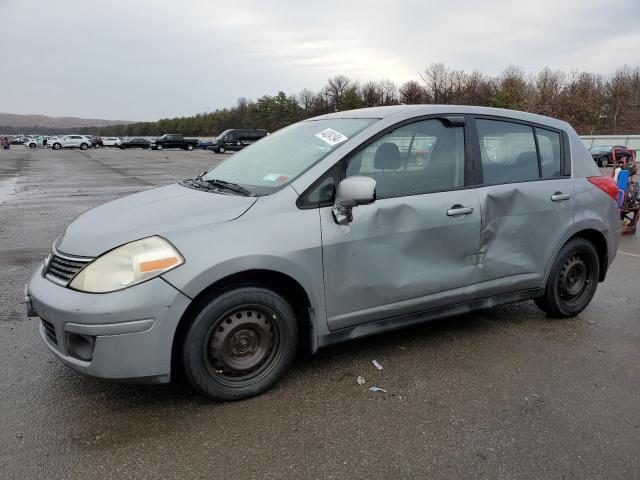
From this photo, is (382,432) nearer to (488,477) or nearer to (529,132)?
(488,477)

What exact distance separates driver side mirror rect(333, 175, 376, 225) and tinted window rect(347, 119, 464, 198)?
23cm

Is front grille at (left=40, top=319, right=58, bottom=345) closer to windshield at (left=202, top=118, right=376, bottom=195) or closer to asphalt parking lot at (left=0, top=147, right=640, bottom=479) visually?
asphalt parking lot at (left=0, top=147, right=640, bottom=479)

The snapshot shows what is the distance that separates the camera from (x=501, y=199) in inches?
157

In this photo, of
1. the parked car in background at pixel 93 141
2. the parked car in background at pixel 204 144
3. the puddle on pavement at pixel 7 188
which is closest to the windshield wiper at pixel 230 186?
the puddle on pavement at pixel 7 188

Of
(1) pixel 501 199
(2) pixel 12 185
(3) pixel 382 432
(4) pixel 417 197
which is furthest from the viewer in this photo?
(2) pixel 12 185

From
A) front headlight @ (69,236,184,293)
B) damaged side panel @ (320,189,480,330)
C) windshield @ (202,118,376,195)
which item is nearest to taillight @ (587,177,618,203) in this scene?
damaged side panel @ (320,189,480,330)

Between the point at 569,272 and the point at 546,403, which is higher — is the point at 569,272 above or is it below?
above

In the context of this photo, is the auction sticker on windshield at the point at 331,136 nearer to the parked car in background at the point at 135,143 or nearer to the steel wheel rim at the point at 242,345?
the steel wheel rim at the point at 242,345

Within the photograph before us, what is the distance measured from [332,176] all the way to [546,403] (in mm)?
1903

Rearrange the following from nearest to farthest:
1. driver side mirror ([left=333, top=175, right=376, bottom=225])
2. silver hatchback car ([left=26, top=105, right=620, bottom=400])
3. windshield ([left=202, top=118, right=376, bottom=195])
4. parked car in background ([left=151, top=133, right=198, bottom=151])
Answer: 1. silver hatchback car ([left=26, top=105, right=620, bottom=400])
2. driver side mirror ([left=333, top=175, right=376, bottom=225])
3. windshield ([left=202, top=118, right=376, bottom=195])
4. parked car in background ([left=151, top=133, right=198, bottom=151])

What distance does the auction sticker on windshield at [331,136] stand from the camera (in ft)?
11.7

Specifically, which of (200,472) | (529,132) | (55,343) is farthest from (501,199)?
(55,343)

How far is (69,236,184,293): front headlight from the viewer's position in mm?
2781

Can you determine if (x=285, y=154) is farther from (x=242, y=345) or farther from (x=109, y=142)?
(x=109, y=142)
